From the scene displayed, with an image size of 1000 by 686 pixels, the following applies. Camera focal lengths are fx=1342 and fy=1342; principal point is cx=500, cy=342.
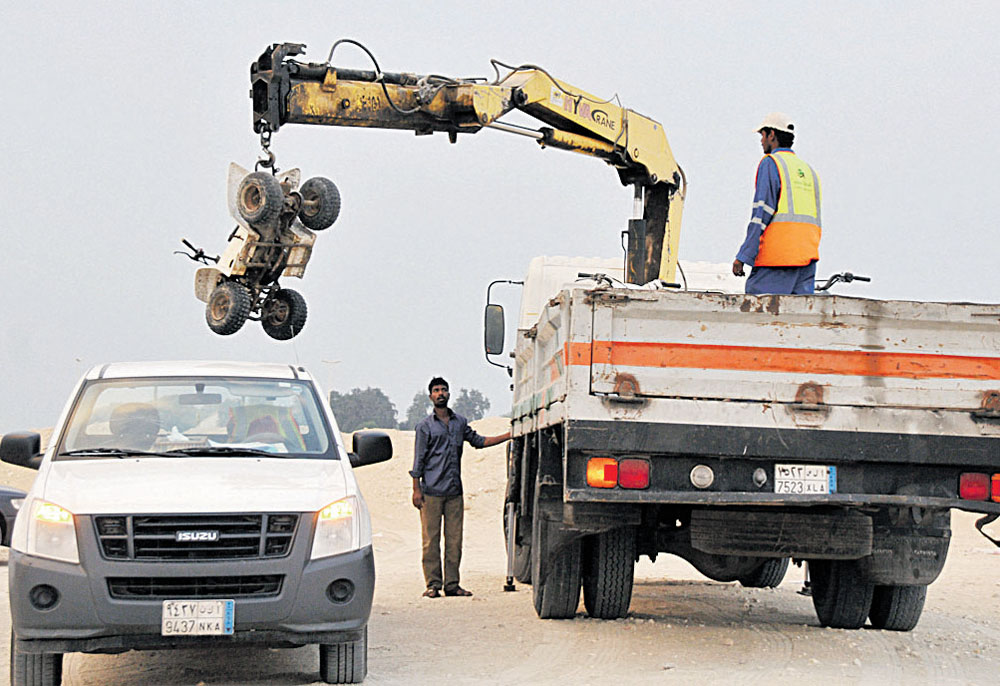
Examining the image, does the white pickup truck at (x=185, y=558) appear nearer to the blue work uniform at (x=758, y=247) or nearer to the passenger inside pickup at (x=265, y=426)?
the passenger inside pickup at (x=265, y=426)

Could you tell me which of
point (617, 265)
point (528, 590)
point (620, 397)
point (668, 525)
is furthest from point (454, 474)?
point (620, 397)

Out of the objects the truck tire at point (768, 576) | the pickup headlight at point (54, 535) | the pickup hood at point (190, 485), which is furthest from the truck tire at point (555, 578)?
the pickup headlight at point (54, 535)

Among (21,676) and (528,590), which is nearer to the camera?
(21,676)

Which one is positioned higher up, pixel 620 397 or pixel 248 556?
pixel 620 397

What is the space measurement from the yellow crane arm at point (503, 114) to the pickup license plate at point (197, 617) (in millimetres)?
6517

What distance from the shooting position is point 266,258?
13578 millimetres

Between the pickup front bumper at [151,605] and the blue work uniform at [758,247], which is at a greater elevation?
the blue work uniform at [758,247]

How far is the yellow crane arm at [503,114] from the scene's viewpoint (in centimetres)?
1230

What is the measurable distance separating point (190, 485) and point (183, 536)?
34 cm

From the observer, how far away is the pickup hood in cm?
639

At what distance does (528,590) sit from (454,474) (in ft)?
4.04

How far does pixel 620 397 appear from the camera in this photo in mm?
7289

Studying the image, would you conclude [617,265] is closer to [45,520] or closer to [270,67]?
[270,67]

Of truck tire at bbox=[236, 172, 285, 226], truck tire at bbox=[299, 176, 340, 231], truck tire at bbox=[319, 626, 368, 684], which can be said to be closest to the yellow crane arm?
truck tire at bbox=[236, 172, 285, 226]
